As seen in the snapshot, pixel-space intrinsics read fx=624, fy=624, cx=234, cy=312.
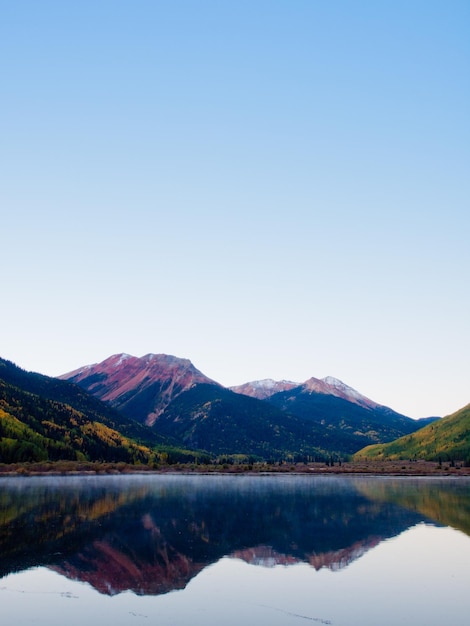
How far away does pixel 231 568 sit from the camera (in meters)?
40.8

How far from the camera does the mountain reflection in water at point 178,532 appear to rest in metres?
40.1

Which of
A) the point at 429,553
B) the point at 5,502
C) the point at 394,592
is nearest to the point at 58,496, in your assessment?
the point at 5,502

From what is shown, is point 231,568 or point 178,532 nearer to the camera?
point 231,568

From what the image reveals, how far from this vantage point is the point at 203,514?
7375 cm

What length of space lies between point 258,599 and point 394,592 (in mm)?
7812

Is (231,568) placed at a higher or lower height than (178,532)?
higher

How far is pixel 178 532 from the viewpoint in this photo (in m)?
56.8

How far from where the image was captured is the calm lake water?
29.6 m

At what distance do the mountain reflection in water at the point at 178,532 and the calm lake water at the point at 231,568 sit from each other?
14 centimetres

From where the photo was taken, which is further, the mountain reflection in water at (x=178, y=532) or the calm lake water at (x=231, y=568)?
the mountain reflection in water at (x=178, y=532)

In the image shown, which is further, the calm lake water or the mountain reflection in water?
the mountain reflection in water

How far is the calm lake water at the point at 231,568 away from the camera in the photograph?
2961cm

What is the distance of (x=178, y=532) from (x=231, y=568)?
1705cm

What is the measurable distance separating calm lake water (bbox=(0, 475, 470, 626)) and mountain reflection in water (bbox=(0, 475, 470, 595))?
0.46ft
